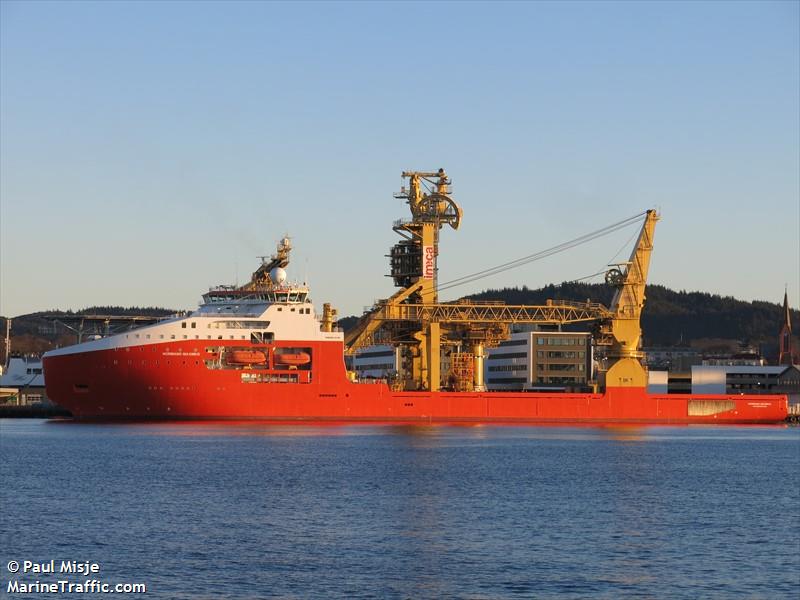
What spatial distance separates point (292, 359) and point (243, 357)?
268 centimetres

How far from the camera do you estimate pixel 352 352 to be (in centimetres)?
7188

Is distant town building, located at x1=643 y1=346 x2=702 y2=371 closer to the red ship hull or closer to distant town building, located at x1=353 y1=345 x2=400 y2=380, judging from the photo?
distant town building, located at x1=353 y1=345 x2=400 y2=380

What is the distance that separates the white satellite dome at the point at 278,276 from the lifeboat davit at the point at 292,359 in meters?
4.46

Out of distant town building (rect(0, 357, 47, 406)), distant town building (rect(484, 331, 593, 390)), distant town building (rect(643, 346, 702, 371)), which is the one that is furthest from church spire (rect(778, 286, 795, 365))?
distant town building (rect(0, 357, 47, 406))

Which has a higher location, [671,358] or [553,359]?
[671,358]

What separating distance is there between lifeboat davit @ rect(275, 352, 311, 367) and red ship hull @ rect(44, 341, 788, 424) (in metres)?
0.33

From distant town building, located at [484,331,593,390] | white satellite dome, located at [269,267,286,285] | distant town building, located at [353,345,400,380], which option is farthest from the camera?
distant town building, located at [353,345,400,380]

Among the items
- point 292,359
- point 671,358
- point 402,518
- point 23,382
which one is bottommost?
point 402,518

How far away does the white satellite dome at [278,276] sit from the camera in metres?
69.9

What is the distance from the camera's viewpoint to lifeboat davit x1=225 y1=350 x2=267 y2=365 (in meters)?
66.2

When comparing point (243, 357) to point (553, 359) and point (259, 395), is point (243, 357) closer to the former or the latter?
point (259, 395)

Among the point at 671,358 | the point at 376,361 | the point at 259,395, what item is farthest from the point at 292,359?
the point at 671,358

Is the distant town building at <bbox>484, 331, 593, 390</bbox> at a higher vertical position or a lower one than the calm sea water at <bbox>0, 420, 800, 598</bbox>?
higher

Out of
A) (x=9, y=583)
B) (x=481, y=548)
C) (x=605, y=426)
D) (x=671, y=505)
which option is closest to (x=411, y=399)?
(x=605, y=426)
